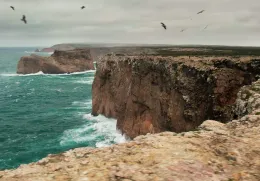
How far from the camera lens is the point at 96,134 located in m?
53.5

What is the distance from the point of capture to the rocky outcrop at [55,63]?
16325cm

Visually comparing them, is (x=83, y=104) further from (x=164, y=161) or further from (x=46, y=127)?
(x=164, y=161)

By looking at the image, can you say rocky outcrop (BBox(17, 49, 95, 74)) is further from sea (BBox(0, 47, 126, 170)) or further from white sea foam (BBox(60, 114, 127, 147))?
white sea foam (BBox(60, 114, 127, 147))

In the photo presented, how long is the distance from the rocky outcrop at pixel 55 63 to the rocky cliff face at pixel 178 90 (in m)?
117

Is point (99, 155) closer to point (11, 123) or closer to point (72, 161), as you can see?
point (72, 161)

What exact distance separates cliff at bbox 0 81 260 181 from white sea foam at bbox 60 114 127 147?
34140 millimetres

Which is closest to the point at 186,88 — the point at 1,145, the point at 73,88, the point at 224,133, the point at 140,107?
the point at 140,107

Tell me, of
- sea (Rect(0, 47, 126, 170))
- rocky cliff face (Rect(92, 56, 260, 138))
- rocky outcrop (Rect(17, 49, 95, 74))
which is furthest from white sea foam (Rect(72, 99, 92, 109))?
rocky outcrop (Rect(17, 49, 95, 74))

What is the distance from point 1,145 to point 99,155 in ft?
139

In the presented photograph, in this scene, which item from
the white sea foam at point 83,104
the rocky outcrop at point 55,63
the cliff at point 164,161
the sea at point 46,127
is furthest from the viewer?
the rocky outcrop at point 55,63

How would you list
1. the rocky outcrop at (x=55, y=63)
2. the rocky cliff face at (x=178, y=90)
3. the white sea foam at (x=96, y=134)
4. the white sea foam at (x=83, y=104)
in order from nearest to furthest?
the rocky cliff face at (x=178, y=90) → the white sea foam at (x=96, y=134) → the white sea foam at (x=83, y=104) → the rocky outcrop at (x=55, y=63)

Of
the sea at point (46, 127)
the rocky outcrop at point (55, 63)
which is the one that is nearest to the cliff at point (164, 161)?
the sea at point (46, 127)

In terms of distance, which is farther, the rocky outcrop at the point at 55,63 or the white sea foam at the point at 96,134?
the rocky outcrop at the point at 55,63

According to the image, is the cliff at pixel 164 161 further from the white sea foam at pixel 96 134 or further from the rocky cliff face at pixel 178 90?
the white sea foam at pixel 96 134
